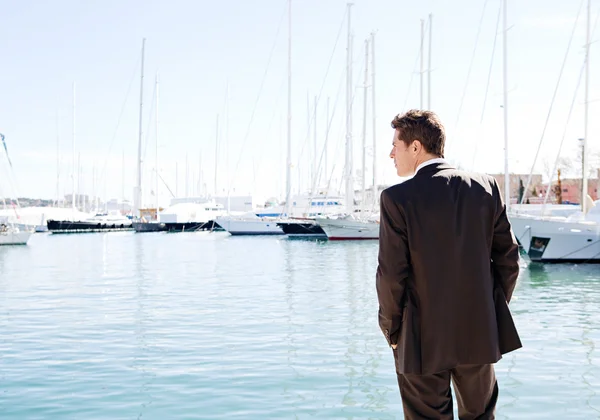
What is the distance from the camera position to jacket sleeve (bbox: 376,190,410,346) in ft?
11.8

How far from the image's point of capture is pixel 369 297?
16.6 metres

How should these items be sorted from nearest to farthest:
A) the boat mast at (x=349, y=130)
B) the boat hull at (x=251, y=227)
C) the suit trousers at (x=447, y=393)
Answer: the suit trousers at (x=447, y=393)
the boat mast at (x=349, y=130)
the boat hull at (x=251, y=227)

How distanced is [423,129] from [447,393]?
134 cm

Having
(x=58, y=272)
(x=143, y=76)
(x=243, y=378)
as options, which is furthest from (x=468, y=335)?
(x=143, y=76)

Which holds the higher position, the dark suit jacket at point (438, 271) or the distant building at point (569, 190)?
the distant building at point (569, 190)

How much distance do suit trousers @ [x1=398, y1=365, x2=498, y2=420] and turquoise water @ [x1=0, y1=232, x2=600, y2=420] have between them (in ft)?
8.42

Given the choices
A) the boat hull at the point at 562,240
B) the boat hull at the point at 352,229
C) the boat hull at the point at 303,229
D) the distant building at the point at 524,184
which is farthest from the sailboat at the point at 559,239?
the distant building at the point at 524,184

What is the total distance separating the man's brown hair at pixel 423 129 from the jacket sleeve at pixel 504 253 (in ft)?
1.19

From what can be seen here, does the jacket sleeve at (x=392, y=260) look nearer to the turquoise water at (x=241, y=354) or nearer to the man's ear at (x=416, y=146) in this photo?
the man's ear at (x=416, y=146)

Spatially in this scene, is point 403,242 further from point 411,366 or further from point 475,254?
point 411,366

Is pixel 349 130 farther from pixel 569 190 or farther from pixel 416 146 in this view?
pixel 569 190

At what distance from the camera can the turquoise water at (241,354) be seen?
6.79 metres

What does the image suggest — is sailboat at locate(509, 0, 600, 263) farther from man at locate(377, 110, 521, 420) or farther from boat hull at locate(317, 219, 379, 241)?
boat hull at locate(317, 219, 379, 241)

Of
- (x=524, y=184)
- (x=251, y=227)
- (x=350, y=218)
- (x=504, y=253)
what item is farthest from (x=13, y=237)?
(x=524, y=184)
